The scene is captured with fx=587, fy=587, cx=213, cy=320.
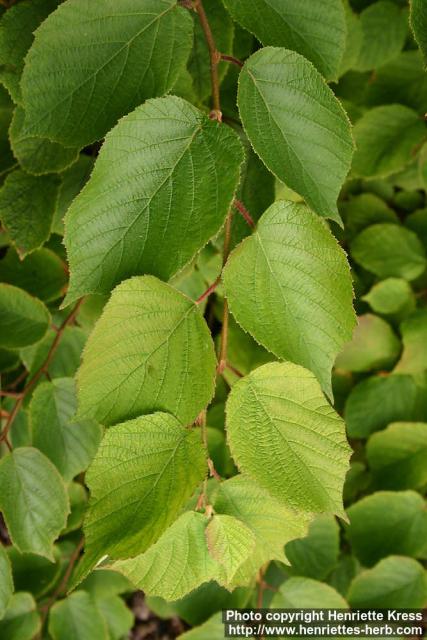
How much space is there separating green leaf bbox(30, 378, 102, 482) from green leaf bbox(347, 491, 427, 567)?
1.65 ft

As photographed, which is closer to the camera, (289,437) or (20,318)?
(289,437)

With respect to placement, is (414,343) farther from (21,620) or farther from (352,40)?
(21,620)

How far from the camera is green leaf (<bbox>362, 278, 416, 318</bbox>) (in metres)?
1.14

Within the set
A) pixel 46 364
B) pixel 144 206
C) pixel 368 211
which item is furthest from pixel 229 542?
pixel 368 211

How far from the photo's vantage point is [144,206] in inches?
20.7

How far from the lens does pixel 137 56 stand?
0.58 meters

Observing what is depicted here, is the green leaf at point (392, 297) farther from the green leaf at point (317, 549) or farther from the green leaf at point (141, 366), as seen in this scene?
the green leaf at point (141, 366)

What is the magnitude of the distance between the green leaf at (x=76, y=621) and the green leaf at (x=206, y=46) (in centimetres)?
88

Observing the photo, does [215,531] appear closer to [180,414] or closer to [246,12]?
[180,414]

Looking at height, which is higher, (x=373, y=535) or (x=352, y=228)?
(x=352, y=228)

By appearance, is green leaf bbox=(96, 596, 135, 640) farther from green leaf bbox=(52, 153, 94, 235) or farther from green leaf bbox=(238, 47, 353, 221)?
green leaf bbox=(238, 47, 353, 221)

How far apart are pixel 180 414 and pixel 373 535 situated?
0.70 m

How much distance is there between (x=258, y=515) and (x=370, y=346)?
0.58 m

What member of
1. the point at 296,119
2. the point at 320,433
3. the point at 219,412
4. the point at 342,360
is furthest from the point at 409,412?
the point at 296,119
